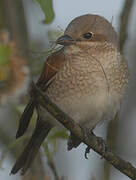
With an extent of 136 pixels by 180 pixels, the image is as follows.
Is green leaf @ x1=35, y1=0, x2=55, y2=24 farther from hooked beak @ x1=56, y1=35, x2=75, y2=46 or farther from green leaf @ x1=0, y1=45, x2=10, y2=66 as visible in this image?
hooked beak @ x1=56, y1=35, x2=75, y2=46

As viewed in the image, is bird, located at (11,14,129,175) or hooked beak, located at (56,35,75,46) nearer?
hooked beak, located at (56,35,75,46)

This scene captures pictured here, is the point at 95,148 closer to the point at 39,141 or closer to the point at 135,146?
the point at 39,141

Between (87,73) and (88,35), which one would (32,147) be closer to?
(87,73)

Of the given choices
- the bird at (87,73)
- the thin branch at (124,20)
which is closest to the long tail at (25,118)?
the bird at (87,73)

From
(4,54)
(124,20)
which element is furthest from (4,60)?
(124,20)

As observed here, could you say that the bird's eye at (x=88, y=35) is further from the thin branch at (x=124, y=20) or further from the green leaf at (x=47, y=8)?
the green leaf at (x=47, y=8)

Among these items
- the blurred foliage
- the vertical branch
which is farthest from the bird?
the blurred foliage

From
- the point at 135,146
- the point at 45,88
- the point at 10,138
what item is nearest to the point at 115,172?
the point at 135,146
